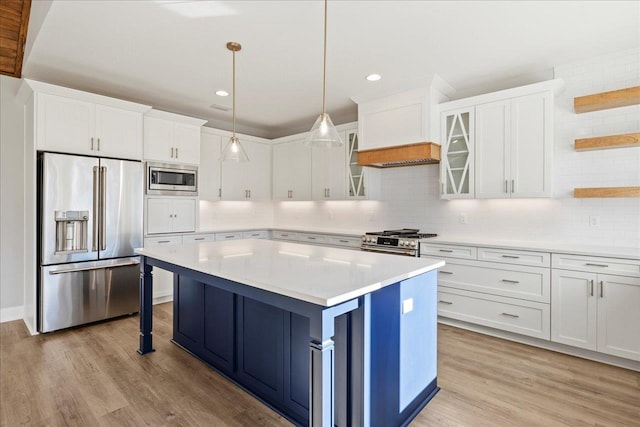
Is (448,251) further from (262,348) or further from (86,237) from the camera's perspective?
(86,237)

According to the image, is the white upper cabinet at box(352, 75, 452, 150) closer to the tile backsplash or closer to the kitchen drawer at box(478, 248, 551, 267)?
the tile backsplash

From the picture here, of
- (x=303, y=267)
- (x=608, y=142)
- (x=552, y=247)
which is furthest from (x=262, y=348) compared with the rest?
(x=608, y=142)

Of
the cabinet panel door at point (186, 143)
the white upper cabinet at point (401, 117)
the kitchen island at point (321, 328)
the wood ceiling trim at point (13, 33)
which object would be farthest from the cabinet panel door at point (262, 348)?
the wood ceiling trim at point (13, 33)

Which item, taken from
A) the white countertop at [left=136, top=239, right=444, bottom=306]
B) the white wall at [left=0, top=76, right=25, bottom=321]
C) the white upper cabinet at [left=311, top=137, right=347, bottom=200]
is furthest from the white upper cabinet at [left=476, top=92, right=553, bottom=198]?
the white wall at [left=0, top=76, right=25, bottom=321]

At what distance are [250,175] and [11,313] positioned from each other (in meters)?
3.44

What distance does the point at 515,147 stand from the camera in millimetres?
3385

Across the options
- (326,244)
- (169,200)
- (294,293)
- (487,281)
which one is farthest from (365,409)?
(169,200)

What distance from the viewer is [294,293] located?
59.2 inches

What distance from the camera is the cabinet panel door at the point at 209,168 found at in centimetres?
497

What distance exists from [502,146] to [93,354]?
4.32 meters

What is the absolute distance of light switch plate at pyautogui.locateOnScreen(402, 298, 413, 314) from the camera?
193 centimetres

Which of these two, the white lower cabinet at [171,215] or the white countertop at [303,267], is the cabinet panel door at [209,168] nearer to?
the white lower cabinet at [171,215]

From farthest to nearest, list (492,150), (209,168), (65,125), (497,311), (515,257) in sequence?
1. (209,168)
2. (492,150)
3. (65,125)
4. (497,311)
5. (515,257)

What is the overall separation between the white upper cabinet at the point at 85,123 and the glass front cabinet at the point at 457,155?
3.53 meters
